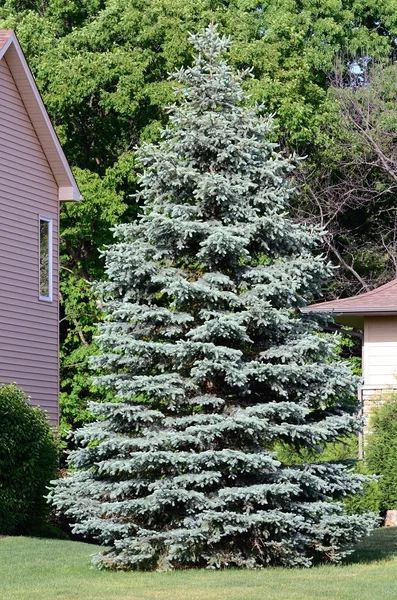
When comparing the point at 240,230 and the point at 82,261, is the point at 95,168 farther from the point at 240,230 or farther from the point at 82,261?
the point at 240,230

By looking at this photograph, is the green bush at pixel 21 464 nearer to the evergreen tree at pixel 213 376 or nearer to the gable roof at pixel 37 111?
the evergreen tree at pixel 213 376

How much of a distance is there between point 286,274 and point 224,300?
81 centimetres

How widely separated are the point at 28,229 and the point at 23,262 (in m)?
0.74

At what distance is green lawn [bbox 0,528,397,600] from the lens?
1070 cm

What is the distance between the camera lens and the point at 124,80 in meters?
31.8

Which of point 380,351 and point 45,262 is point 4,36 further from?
point 380,351

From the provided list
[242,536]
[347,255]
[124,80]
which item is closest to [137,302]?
[242,536]

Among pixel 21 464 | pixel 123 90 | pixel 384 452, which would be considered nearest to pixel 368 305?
pixel 384 452

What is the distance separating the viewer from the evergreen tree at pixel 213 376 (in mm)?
12672

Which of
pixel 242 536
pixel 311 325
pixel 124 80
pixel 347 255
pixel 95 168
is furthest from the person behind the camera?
pixel 347 255

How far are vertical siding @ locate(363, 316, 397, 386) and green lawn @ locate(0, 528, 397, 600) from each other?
1025 cm

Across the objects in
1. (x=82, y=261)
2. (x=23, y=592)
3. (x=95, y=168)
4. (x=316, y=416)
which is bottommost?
(x=23, y=592)

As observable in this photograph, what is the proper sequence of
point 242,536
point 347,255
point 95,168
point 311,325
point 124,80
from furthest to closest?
point 347,255, point 95,168, point 124,80, point 311,325, point 242,536

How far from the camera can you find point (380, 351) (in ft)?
80.5
